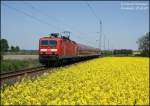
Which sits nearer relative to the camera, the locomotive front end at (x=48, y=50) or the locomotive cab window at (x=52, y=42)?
the locomotive front end at (x=48, y=50)

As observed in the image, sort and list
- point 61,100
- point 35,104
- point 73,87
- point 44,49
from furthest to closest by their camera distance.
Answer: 1. point 44,49
2. point 73,87
3. point 61,100
4. point 35,104

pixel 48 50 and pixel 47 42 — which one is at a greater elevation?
pixel 47 42

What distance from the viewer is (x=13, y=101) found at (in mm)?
9852

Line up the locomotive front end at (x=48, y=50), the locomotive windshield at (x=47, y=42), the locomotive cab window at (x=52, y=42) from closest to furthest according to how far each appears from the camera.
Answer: the locomotive front end at (x=48, y=50)
the locomotive cab window at (x=52, y=42)
the locomotive windshield at (x=47, y=42)

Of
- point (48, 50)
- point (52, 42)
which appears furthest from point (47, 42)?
point (48, 50)

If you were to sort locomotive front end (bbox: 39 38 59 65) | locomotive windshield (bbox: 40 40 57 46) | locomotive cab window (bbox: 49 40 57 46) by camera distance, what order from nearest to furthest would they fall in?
locomotive front end (bbox: 39 38 59 65), locomotive cab window (bbox: 49 40 57 46), locomotive windshield (bbox: 40 40 57 46)

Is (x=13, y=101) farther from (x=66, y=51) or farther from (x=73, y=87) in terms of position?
(x=66, y=51)

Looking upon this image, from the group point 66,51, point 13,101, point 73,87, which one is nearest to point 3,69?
point 66,51

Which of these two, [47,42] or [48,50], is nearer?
[48,50]

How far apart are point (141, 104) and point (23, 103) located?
9.50ft

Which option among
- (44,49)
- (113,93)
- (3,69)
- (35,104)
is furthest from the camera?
(44,49)

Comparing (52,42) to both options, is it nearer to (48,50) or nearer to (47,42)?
(47,42)

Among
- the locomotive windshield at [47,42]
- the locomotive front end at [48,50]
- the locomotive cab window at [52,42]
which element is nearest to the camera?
the locomotive front end at [48,50]

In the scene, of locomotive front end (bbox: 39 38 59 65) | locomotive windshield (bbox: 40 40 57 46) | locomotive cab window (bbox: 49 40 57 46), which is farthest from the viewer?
locomotive windshield (bbox: 40 40 57 46)
